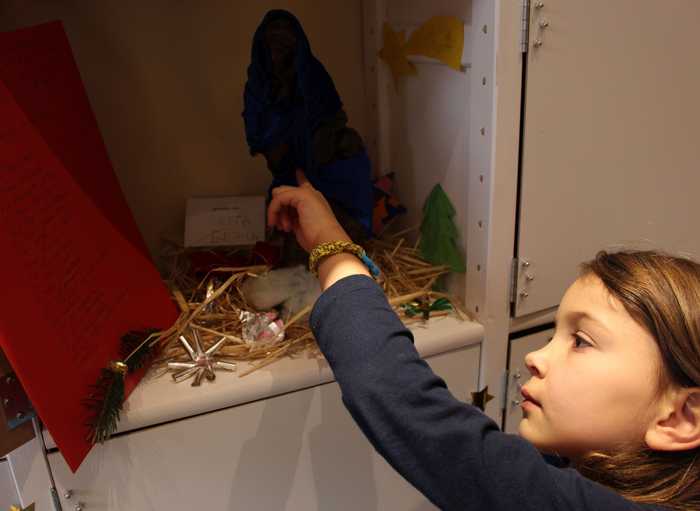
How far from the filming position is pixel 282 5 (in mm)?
995

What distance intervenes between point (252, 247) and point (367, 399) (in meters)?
0.52

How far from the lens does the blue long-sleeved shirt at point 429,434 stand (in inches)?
19.2

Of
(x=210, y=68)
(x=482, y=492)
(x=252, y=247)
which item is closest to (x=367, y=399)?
(x=482, y=492)

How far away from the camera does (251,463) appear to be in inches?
30.1

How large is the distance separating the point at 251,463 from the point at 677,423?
0.49 meters

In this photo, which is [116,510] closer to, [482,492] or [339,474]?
[339,474]

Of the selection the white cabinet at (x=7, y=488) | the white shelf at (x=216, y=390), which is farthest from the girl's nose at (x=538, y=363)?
the white cabinet at (x=7, y=488)

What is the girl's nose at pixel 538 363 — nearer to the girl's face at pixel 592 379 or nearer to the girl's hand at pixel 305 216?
the girl's face at pixel 592 379

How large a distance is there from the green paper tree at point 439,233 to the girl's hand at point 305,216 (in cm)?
26

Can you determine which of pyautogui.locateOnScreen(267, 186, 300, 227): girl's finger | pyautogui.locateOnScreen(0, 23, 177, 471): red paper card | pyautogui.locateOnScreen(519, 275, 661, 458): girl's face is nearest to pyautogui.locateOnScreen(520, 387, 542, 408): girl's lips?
pyautogui.locateOnScreen(519, 275, 661, 458): girl's face

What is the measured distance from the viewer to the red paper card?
58 cm

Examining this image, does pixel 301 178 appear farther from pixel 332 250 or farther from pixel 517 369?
pixel 517 369

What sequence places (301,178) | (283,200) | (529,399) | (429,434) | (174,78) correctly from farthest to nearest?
1. (174,78)
2. (301,178)
3. (283,200)
4. (529,399)
5. (429,434)

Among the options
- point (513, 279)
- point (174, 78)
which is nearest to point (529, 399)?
point (513, 279)
